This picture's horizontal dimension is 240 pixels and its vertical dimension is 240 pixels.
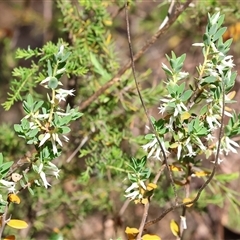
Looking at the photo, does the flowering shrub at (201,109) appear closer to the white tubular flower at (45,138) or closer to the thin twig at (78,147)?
the white tubular flower at (45,138)

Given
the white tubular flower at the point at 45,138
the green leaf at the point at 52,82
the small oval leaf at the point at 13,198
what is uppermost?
the green leaf at the point at 52,82

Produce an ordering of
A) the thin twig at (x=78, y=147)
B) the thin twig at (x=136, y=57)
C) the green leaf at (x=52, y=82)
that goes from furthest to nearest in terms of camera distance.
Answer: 1. the thin twig at (x=78, y=147)
2. the thin twig at (x=136, y=57)
3. the green leaf at (x=52, y=82)

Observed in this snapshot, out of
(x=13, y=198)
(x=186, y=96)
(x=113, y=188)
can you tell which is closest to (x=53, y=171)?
(x=13, y=198)

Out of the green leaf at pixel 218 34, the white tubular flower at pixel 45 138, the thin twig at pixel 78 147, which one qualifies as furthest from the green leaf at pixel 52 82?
the thin twig at pixel 78 147

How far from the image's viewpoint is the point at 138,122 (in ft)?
3.45

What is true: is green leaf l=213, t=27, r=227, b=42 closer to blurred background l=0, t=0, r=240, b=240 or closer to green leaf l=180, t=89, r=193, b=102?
green leaf l=180, t=89, r=193, b=102

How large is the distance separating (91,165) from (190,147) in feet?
→ 0.86

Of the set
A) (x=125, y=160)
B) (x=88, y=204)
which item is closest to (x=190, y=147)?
(x=125, y=160)

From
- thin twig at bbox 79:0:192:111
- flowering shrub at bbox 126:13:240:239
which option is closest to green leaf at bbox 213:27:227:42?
flowering shrub at bbox 126:13:240:239

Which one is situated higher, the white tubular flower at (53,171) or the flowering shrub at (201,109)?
the flowering shrub at (201,109)

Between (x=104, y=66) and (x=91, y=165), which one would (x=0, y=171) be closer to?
(x=91, y=165)

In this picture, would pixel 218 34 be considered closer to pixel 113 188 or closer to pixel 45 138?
pixel 45 138

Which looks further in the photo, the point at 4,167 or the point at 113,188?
the point at 113,188

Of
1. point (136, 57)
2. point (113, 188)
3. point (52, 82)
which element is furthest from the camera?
point (113, 188)
